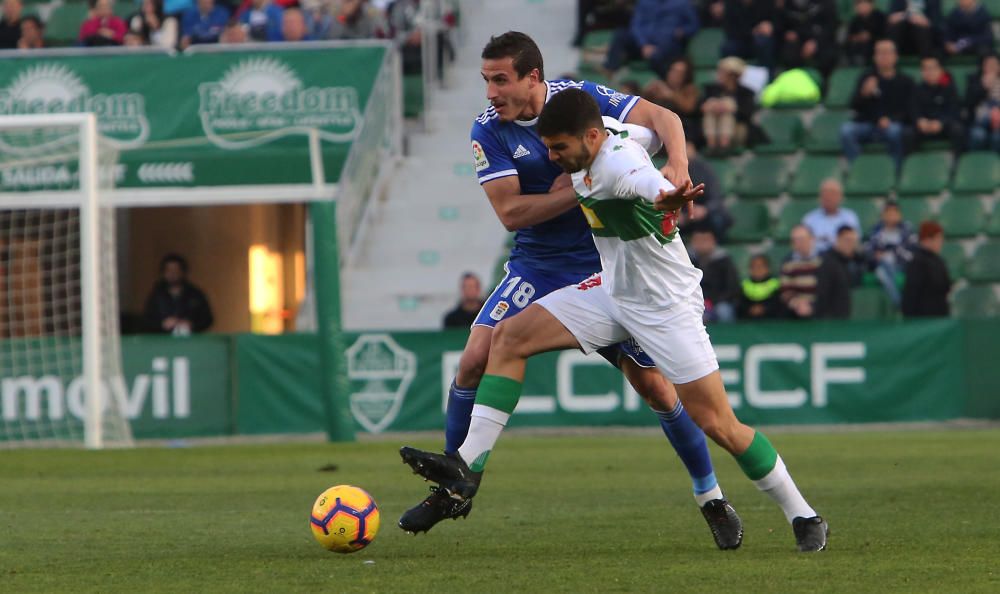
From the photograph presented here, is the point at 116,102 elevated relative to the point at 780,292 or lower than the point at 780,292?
elevated

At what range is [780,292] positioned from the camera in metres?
16.9

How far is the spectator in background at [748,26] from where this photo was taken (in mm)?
20172

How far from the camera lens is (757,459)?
21.5 feet

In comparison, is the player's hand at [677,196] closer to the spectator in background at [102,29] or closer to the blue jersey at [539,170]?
the blue jersey at [539,170]

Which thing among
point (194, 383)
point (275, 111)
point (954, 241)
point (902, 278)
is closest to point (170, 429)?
point (194, 383)

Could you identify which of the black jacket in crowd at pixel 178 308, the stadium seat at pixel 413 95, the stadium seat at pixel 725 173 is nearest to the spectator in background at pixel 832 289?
the stadium seat at pixel 725 173

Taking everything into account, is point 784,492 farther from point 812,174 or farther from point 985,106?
point 985,106

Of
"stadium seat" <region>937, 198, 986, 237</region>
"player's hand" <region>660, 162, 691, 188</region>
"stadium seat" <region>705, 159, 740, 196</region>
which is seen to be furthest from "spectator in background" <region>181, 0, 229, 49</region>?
"player's hand" <region>660, 162, 691, 188</region>

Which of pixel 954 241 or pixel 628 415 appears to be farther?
pixel 954 241

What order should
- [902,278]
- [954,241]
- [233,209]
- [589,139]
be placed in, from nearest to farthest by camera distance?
[589,139]
[902,278]
[954,241]
[233,209]

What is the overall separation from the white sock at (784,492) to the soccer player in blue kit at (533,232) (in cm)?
30

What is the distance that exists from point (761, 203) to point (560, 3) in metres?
4.86

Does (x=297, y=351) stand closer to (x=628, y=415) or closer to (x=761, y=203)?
(x=628, y=415)

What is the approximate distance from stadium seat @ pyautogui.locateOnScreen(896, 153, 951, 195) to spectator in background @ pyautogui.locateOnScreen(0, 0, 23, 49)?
11276mm
